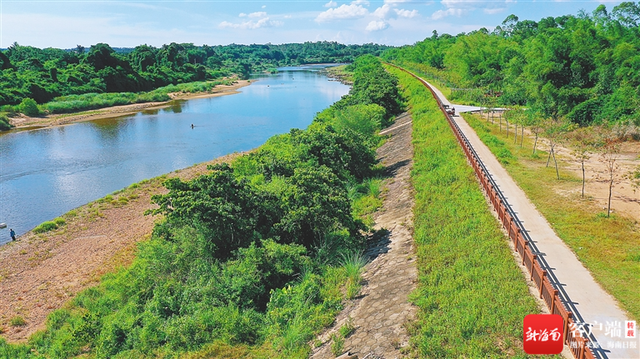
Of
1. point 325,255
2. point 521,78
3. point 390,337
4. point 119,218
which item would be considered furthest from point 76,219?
point 521,78

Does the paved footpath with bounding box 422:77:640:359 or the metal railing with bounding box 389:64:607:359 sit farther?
the paved footpath with bounding box 422:77:640:359

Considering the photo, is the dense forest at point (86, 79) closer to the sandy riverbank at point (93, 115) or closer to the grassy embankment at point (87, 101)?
the grassy embankment at point (87, 101)

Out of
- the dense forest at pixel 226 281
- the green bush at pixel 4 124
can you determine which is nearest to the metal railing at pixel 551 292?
the dense forest at pixel 226 281

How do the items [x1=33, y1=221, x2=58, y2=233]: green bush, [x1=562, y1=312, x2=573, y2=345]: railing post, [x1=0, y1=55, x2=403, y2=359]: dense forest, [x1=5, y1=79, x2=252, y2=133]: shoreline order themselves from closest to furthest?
[x1=562, y1=312, x2=573, y2=345]: railing post, [x1=0, y1=55, x2=403, y2=359]: dense forest, [x1=33, y1=221, x2=58, y2=233]: green bush, [x1=5, y1=79, x2=252, y2=133]: shoreline

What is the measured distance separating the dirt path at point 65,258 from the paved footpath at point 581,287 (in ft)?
74.1

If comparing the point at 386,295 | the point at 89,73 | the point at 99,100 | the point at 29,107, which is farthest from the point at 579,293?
the point at 89,73

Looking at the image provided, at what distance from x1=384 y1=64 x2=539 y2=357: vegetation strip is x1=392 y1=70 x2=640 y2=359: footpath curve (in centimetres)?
89

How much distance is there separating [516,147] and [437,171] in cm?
1012

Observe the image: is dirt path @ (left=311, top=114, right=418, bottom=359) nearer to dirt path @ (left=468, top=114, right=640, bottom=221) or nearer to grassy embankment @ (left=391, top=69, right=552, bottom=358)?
grassy embankment @ (left=391, top=69, right=552, bottom=358)

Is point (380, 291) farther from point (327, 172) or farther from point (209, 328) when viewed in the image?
point (327, 172)

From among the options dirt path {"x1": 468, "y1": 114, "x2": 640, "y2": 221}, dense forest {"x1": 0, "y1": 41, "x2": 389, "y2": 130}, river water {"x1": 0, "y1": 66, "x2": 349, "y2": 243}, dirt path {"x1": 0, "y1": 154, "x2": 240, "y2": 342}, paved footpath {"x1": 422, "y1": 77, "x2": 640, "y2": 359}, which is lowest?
dirt path {"x1": 0, "y1": 154, "x2": 240, "y2": 342}

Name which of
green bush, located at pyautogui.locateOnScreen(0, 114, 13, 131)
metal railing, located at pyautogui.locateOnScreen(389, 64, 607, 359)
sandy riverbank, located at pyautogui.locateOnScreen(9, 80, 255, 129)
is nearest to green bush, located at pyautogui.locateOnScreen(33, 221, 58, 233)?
metal railing, located at pyautogui.locateOnScreen(389, 64, 607, 359)

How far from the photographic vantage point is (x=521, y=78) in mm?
50469

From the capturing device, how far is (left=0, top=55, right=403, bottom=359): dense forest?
14344 millimetres
